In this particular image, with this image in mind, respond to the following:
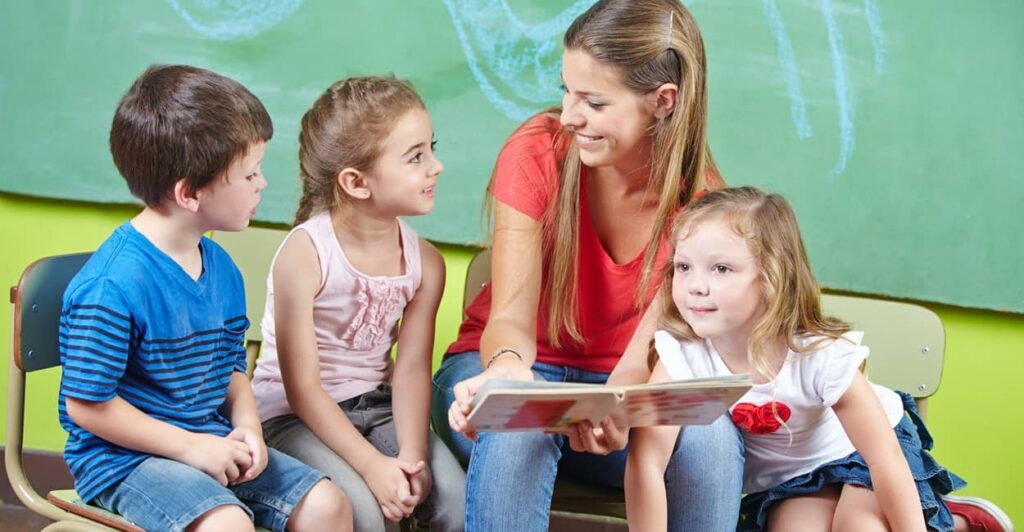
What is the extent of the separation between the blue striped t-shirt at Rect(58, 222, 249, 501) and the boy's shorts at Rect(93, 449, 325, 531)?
0.11ft

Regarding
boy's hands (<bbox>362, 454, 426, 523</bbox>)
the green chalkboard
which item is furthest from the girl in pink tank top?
the green chalkboard

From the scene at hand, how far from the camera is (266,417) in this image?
6.20 feet

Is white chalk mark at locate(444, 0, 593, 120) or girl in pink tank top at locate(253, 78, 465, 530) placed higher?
white chalk mark at locate(444, 0, 593, 120)

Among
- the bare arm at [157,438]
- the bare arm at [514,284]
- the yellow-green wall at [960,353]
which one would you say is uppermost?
the bare arm at [514,284]

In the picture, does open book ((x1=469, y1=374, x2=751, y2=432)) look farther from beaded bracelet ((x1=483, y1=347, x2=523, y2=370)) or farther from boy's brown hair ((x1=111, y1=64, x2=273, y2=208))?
boy's brown hair ((x1=111, y1=64, x2=273, y2=208))

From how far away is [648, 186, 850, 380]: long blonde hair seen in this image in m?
1.62

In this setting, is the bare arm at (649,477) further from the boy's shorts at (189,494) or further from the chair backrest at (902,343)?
the chair backrest at (902,343)

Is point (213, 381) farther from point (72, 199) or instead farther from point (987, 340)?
point (987, 340)

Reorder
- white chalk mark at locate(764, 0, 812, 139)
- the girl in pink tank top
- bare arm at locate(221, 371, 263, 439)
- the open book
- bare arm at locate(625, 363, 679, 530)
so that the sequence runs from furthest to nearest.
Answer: white chalk mark at locate(764, 0, 812, 139)
the girl in pink tank top
bare arm at locate(221, 371, 263, 439)
bare arm at locate(625, 363, 679, 530)
the open book

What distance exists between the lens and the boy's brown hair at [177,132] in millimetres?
1573

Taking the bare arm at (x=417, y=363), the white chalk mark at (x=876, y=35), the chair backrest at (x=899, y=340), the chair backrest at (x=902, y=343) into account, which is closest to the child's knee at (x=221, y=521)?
the bare arm at (x=417, y=363)

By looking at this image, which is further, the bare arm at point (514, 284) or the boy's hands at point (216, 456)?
the bare arm at point (514, 284)

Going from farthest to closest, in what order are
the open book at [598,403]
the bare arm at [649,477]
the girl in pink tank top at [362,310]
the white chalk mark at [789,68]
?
the white chalk mark at [789,68]
the girl in pink tank top at [362,310]
the bare arm at [649,477]
the open book at [598,403]

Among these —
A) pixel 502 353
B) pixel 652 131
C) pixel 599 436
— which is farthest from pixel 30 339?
pixel 652 131
